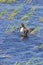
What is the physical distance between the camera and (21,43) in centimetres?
1155

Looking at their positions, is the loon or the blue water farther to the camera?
the loon

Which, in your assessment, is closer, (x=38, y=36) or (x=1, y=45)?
(x=1, y=45)

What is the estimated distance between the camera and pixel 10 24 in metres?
13.5

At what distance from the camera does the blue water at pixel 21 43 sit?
993 cm

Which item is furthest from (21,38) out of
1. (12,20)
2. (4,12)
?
(4,12)

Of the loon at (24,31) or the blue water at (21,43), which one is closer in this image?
the blue water at (21,43)

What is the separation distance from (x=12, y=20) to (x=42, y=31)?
166 cm

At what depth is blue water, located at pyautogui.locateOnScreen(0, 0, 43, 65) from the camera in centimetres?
993

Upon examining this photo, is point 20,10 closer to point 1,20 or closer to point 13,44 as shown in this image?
point 1,20

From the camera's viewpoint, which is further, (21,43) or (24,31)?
(24,31)

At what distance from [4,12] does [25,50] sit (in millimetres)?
4484

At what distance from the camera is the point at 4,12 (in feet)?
49.5

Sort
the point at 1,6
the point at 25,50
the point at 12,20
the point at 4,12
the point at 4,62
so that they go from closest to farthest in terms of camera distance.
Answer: the point at 4,62
the point at 25,50
the point at 12,20
the point at 4,12
the point at 1,6

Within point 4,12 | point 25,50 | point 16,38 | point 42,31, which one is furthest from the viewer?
point 4,12
